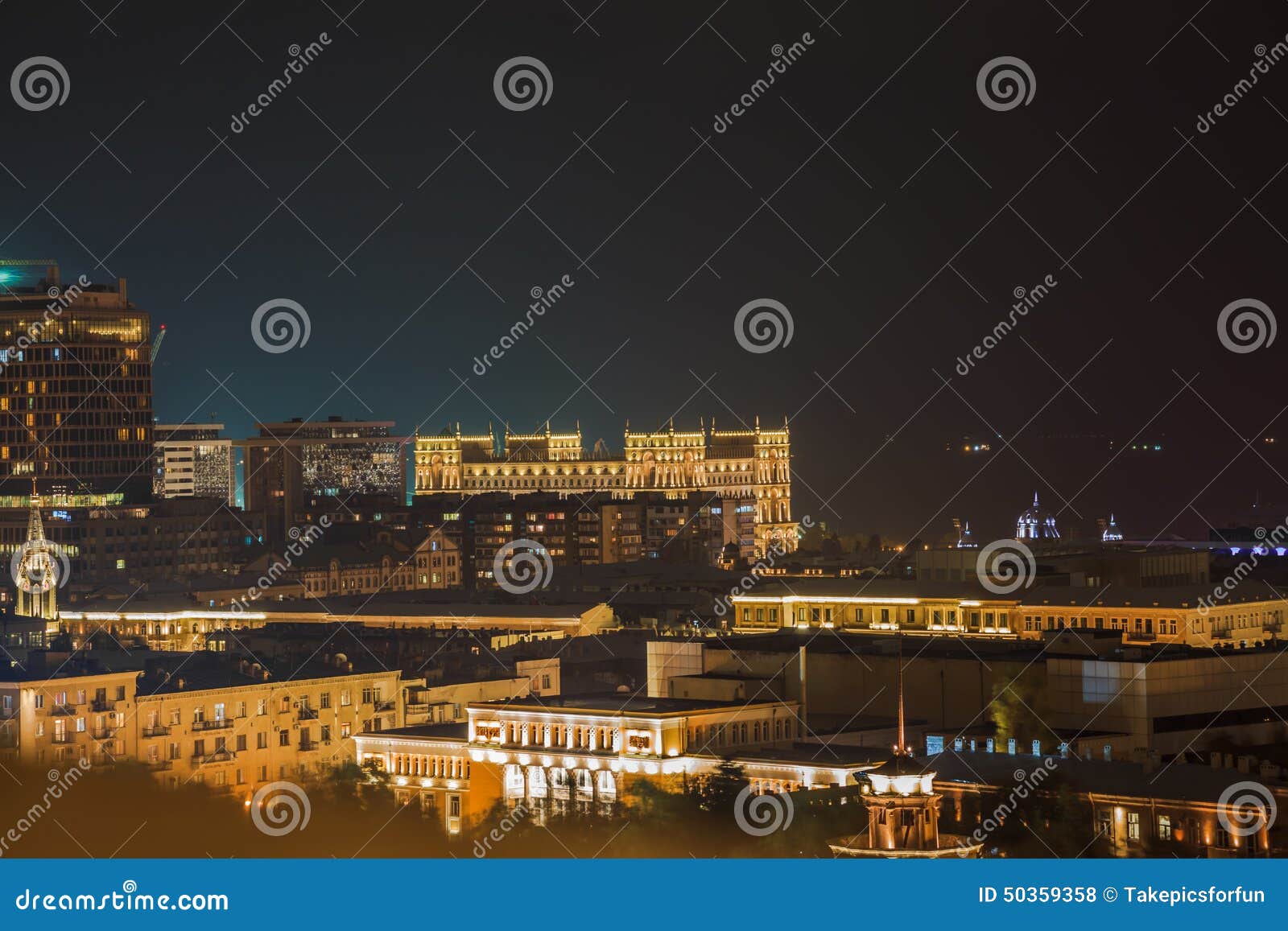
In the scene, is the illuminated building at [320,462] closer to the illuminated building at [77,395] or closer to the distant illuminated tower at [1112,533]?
the illuminated building at [77,395]

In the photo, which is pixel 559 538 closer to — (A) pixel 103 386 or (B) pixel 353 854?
(A) pixel 103 386

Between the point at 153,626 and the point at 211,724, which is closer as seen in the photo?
the point at 211,724

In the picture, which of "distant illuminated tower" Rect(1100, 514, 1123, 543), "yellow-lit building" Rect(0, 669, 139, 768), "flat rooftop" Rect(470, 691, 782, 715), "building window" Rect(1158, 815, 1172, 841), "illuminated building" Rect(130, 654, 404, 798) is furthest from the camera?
"distant illuminated tower" Rect(1100, 514, 1123, 543)

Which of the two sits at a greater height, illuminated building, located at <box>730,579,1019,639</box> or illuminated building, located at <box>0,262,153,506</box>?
illuminated building, located at <box>0,262,153,506</box>

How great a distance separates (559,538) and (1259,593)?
29945mm

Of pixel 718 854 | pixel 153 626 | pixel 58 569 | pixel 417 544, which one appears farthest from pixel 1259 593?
pixel 417 544

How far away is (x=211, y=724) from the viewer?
21.7 metres

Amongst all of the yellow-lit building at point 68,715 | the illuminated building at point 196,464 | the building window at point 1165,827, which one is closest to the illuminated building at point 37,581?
the yellow-lit building at point 68,715

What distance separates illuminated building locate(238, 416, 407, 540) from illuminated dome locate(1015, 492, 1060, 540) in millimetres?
20631

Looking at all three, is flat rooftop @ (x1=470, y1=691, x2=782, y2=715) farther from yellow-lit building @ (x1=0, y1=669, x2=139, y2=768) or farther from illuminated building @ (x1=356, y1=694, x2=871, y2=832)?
yellow-lit building @ (x1=0, y1=669, x2=139, y2=768)

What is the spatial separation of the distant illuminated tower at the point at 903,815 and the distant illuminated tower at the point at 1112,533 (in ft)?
102

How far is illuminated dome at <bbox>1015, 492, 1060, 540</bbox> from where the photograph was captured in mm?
46344

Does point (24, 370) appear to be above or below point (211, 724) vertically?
above

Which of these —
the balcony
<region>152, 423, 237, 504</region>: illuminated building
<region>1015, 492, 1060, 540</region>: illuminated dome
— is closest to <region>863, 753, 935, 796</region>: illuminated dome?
the balcony
